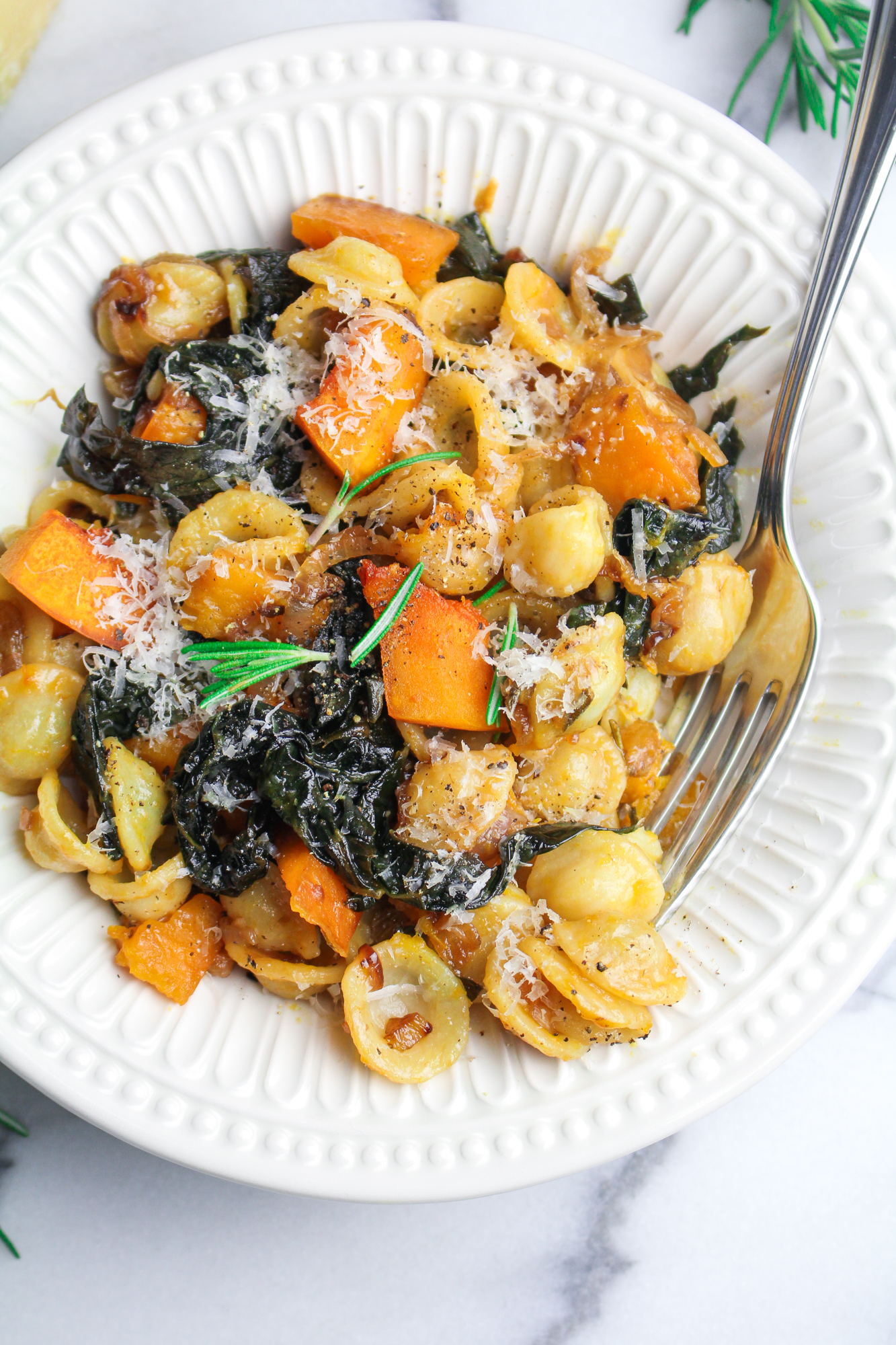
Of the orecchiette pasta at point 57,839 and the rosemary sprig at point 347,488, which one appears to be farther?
the rosemary sprig at point 347,488

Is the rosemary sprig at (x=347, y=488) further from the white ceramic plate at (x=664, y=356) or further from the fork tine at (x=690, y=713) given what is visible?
the fork tine at (x=690, y=713)

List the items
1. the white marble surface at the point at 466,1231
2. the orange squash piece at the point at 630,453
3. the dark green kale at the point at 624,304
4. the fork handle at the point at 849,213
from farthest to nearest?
the white marble surface at the point at 466,1231 → the dark green kale at the point at 624,304 → the orange squash piece at the point at 630,453 → the fork handle at the point at 849,213

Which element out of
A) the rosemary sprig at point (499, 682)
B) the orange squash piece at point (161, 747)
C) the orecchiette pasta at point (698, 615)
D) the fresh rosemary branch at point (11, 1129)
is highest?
the orecchiette pasta at point (698, 615)

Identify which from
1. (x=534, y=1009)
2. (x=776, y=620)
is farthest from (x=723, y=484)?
(x=534, y=1009)

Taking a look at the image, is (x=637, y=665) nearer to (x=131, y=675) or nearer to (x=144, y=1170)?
(x=131, y=675)

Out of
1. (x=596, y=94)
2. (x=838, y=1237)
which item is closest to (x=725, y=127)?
(x=596, y=94)

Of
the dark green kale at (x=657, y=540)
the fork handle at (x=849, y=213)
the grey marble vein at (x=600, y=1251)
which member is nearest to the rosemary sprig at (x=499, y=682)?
the dark green kale at (x=657, y=540)

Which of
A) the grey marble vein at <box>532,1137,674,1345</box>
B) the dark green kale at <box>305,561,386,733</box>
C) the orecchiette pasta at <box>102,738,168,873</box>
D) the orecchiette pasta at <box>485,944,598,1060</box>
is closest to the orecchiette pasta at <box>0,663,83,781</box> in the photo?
the orecchiette pasta at <box>102,738,168,873</box>
